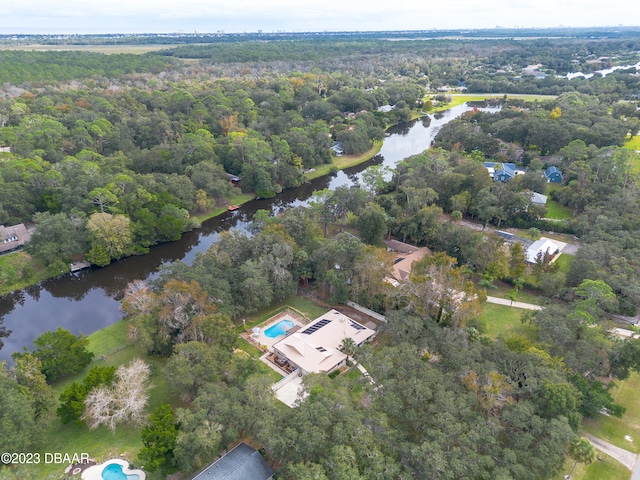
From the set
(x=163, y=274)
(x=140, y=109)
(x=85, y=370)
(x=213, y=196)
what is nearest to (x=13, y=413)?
(x=85, y=370)

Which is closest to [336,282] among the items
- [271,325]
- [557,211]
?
[271,325]

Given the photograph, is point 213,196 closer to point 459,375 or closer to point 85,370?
point 85,370

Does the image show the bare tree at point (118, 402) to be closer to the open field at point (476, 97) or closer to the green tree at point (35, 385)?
the green tree at point (35, 385)

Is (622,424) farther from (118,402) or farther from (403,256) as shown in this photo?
(118,402)

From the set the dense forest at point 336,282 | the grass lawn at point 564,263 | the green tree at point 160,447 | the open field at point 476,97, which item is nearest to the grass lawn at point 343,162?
the dense forest at point 336,282

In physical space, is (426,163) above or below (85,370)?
above

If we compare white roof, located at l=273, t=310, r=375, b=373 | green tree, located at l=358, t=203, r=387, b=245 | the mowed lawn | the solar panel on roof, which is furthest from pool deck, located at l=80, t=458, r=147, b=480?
green tree, located at l=358, t=203, r=387, b=245

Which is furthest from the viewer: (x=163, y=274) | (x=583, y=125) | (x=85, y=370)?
(x=583, y=125)
